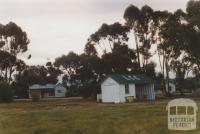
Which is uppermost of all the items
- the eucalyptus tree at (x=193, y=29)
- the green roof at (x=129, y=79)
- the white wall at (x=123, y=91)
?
the eucalyptus tree at (x=193, y=29)

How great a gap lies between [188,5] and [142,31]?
534 inches

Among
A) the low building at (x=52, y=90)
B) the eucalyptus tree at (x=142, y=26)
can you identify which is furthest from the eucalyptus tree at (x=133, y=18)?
the low building at (x=52, y=90)

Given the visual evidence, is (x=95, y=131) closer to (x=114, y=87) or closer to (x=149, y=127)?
(x=149, y=127)

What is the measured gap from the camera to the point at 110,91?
56125 millimetres

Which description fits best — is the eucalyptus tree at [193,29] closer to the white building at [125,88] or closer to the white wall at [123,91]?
the white building at [125,88]

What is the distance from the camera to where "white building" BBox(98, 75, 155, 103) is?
54656 mm

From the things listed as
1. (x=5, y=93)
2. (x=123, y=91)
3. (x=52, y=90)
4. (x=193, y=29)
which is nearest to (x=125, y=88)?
(x=123, y=91)

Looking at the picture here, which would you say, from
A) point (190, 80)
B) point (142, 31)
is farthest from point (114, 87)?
point (190, 80)

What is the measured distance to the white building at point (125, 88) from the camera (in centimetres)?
5466

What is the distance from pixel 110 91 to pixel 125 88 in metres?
1.84

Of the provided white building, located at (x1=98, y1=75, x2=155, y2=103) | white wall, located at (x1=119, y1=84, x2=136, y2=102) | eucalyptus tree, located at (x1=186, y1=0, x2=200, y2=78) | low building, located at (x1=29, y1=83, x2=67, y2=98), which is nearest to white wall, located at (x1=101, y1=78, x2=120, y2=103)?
white building, located at (x1=98, y1=75, x2=155, y2=103)

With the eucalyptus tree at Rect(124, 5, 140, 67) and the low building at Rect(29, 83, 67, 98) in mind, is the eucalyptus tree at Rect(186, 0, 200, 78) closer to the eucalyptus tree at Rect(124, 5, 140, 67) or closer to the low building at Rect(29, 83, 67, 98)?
the eucalyptus tree at Rect(124, 5, 140, 67)

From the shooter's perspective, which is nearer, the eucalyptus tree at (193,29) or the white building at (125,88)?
the white building at (125,88)

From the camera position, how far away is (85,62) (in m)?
79.0
